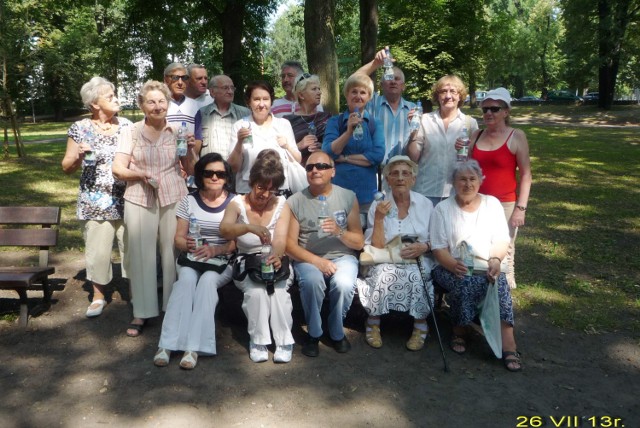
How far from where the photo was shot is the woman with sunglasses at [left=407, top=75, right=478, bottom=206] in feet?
15.9

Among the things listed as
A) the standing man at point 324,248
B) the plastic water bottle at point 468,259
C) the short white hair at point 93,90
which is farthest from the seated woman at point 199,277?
the plastic water bottle at point 468,259

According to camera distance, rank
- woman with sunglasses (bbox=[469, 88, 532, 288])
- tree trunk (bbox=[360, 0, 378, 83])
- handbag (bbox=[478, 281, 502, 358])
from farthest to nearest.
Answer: tree trunk (bbox=[360, 0, 378, 83]), woman with sunglasses (bbox=[469, 88, 532, 288]), handbag (bbox=[478, 281, 502, 358])

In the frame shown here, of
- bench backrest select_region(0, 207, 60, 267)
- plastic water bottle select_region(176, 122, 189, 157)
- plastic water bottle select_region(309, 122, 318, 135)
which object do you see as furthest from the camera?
plastic water bottle select_region(309, 122, 318, 135)

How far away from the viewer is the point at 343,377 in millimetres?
3893

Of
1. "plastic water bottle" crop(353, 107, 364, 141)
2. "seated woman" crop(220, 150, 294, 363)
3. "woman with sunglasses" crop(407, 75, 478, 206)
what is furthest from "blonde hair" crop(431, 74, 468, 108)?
"seated woman" crop(220, 150, 294, 363)

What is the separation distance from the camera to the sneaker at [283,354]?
4.11 meters

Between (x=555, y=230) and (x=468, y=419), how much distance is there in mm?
5524

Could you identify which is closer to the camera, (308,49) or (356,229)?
(356,229)

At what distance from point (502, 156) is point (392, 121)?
1.11 m

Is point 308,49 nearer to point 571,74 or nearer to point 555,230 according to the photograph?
point 555,230

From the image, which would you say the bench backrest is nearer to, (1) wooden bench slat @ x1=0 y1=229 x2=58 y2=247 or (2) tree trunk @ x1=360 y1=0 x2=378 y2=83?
(1) wooden bench slat @ x1=0 y1=229 x2=58 y2=247

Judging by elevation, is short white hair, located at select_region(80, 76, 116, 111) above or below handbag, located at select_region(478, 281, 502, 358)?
above

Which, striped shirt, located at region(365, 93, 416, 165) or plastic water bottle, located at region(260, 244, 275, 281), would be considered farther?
striped shirt, located at region(365, 93, 416, 165)

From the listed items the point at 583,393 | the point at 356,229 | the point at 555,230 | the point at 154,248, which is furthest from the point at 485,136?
the point at 555,230
